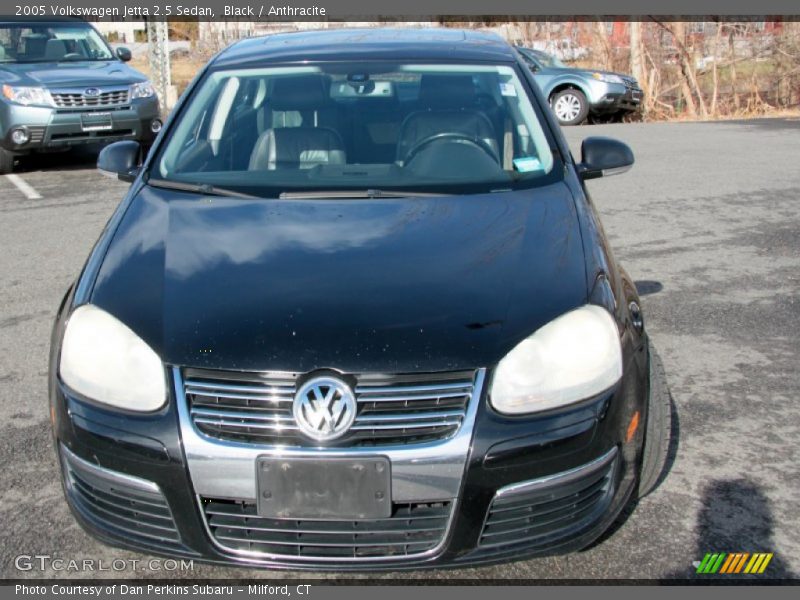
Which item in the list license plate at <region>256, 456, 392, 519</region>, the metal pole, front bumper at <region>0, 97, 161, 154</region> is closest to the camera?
license plate at <region>256, 456, 392, 519</region>

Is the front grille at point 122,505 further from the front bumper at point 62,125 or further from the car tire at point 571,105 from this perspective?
the car tire at point 571,105

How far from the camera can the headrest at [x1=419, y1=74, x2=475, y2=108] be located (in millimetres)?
4191

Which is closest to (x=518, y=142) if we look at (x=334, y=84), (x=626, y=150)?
(x=626, y=150)

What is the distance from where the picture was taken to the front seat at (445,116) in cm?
405

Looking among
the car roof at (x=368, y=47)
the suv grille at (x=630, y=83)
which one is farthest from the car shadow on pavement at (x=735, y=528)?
the suv grille at (x=630, y=83)

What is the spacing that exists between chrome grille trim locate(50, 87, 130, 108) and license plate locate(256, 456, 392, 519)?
8835 millimetres

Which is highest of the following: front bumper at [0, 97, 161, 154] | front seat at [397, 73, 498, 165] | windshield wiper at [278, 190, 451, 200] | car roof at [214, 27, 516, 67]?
car roof at [214, 27, 516, 67]

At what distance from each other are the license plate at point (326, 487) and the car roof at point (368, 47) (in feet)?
7.43

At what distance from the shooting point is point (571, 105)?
1639 centimetres

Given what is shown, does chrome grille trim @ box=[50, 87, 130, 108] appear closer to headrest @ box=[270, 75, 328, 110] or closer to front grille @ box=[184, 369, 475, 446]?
headrest @ box=[270, 75, 328, 110]

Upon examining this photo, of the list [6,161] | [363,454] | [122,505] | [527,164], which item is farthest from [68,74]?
[363,454]

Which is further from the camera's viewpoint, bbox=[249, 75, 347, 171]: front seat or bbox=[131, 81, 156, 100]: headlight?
bbox=[131, 81, 156, 100]: headlight

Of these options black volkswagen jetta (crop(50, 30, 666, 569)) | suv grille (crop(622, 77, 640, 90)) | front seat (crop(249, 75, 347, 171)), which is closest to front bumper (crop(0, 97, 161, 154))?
front seat (crop(249, 75, 347, 171))

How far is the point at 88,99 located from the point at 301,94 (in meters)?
7.06
